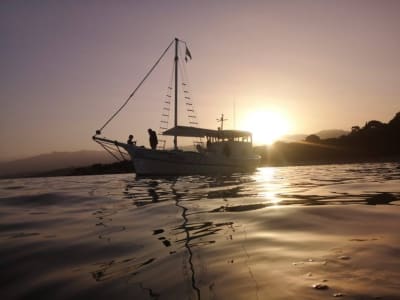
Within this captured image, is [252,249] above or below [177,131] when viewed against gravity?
below

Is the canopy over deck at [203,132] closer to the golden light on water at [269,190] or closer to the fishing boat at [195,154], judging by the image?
the fishing boat at [195,154]

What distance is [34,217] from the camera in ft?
25.1

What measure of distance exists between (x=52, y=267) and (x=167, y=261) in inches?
47.0

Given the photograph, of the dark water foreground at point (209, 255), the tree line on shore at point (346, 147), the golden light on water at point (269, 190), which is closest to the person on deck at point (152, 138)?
the golden light on water at point (269, 190)

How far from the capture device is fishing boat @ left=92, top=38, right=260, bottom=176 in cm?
2966

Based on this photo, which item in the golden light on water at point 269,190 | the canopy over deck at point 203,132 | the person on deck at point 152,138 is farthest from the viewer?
the canopy over deck at point 203,132

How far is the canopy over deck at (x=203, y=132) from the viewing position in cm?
3231

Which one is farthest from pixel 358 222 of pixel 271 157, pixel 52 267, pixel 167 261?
pixel 271 157

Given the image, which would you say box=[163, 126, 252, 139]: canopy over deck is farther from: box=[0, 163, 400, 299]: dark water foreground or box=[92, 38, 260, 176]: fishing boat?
box=[0, 163, 400, 299]: dark water foreground

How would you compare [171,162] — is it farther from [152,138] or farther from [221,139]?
[221,139]

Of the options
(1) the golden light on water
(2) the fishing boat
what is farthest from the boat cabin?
(1) the golden light on water

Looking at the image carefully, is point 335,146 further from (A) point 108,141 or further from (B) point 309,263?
(B) point 309,263

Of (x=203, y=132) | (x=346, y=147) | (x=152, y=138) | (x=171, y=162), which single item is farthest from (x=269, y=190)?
(x=346, y=147)

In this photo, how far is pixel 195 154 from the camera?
30234 millimetres
